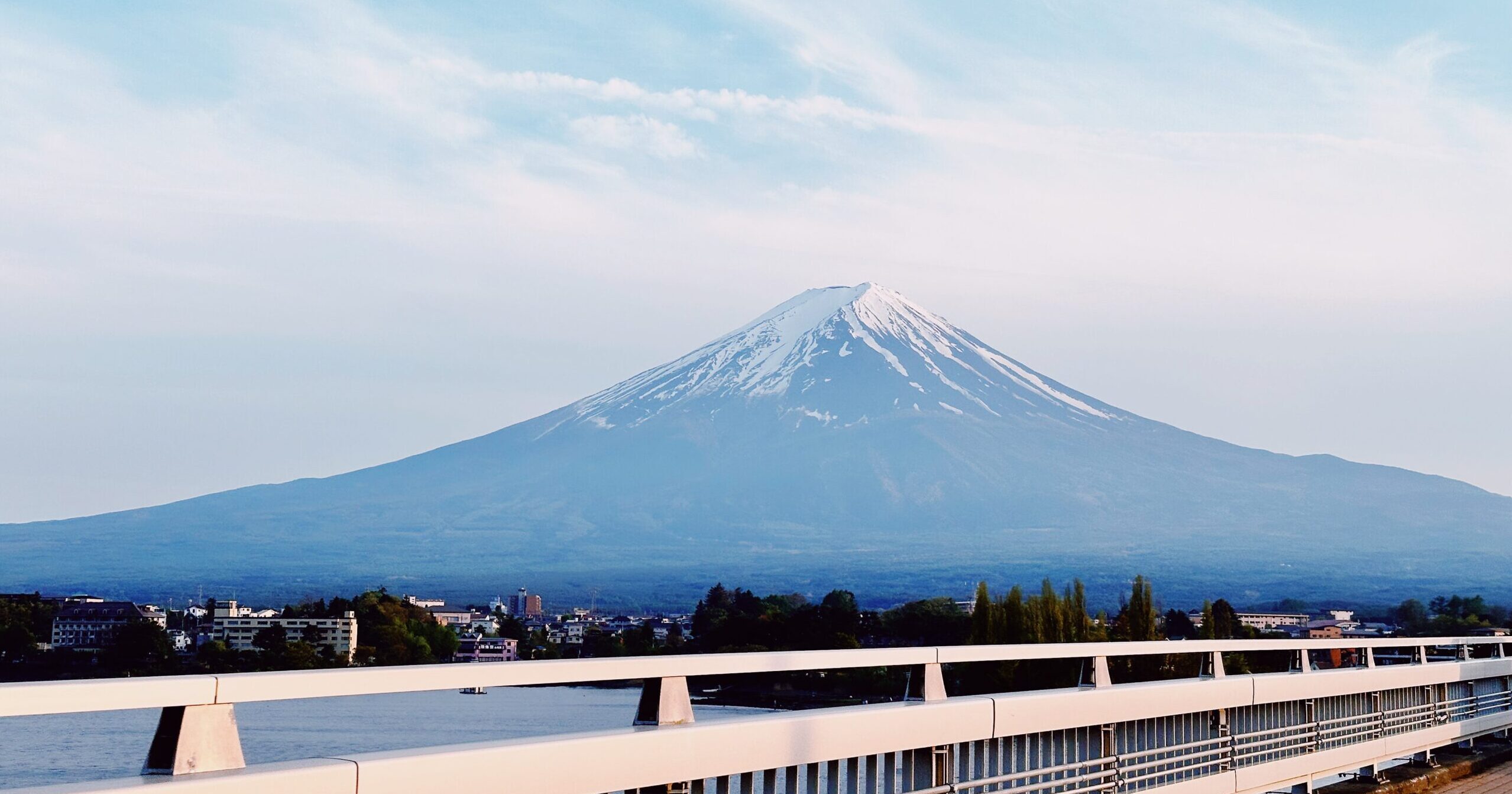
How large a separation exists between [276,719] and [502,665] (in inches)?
2938

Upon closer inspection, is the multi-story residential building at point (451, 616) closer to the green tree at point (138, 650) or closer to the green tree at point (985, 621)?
the green tree at point (138, 650)

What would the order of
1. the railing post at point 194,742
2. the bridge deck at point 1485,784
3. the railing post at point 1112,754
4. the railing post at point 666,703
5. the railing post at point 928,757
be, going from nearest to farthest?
the railing post at point 194,742 → the railing post at point 666,703 → the railing post at point 928,757 → the railing post at point 1112,754 → the bridge deck at point 1485,784

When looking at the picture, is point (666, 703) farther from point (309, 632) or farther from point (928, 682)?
point (309, 632)

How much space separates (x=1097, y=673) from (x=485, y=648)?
109 meters

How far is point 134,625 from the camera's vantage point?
286 feet

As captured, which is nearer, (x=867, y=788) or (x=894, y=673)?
(x=867, y=788)

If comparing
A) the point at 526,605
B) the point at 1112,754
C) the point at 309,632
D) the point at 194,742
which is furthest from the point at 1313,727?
the point at 526,605

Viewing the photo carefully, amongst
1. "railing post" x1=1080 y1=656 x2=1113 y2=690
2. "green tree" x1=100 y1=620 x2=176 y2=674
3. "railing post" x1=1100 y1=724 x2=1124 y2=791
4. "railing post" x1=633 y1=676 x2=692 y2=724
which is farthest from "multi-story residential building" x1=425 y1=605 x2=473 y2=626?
"railing post" x1=633 y1=676 x2=692 y2=724

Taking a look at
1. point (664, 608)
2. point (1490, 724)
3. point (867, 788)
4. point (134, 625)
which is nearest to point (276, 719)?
point (134, 625)

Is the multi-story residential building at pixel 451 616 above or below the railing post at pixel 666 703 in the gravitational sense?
above

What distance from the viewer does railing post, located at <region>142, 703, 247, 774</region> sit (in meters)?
3.44

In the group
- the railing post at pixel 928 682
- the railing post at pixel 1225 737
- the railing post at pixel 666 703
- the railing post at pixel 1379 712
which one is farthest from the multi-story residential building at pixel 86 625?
the railing post at pixel 666 703

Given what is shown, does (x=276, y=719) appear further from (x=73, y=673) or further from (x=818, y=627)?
(x=818, y=627)

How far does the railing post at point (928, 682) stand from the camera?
6348mm
